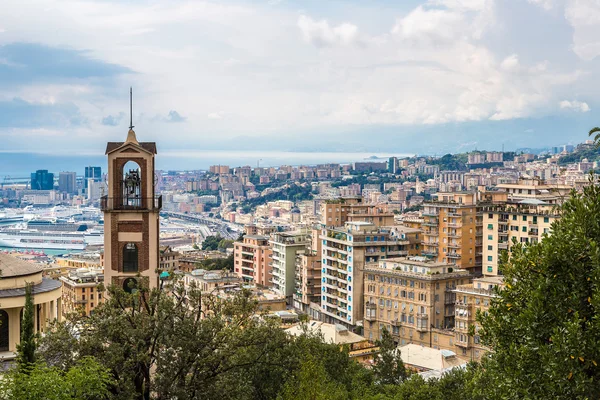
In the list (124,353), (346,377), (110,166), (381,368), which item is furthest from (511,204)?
(124,353)

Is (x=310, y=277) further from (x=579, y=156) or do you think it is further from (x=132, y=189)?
(x=579, y=156)

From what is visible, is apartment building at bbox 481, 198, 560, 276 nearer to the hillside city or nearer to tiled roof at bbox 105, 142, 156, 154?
the hillside city

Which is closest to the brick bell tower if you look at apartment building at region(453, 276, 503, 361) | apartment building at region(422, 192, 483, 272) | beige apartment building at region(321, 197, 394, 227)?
apartment building at region(453, 276, 503, 361)

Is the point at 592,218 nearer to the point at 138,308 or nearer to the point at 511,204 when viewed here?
the point at 138,308

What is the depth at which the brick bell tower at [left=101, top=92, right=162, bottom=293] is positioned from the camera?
18.7 meters

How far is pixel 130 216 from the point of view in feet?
62.0

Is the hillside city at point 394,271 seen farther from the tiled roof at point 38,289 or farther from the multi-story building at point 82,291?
the tiled roof at point 38,289

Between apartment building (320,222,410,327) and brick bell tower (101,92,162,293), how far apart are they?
34068 millimetres

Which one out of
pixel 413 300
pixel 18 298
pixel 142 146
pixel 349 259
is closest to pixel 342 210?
pixel 349 259

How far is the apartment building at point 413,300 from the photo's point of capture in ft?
151

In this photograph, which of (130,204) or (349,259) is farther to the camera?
(349,259)

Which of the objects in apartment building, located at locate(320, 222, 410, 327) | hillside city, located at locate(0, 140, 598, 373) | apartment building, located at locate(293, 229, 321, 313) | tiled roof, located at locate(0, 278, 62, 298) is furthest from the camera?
apartment building, located at locate(293, 229, 321, 313)

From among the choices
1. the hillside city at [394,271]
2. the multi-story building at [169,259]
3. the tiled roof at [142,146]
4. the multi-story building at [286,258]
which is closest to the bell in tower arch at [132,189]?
the tiled roof at [142,146]

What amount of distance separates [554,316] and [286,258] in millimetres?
54749
